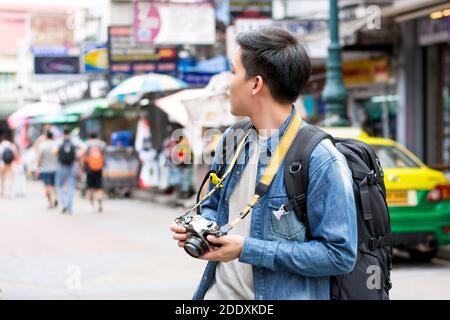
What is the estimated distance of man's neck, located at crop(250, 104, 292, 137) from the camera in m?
2.83

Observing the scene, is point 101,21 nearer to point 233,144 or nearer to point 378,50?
point 378,50

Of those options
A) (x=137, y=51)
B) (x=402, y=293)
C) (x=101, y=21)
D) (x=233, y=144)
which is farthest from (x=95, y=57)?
(x=233, y=144)

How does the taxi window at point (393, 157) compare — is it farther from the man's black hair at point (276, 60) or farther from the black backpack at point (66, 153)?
the black backpack at point (66, 153)

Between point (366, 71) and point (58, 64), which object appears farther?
point (58, 64)

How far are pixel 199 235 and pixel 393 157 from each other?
803 centimetres

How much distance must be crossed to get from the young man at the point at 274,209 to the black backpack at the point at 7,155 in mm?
22589

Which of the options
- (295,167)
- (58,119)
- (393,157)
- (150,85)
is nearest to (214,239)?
(295,167)

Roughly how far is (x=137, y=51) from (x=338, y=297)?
60.4ft

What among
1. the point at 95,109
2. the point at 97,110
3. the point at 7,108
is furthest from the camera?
the point at 7,108

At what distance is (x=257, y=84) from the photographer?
2.80 meters

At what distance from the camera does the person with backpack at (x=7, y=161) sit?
24.7 m

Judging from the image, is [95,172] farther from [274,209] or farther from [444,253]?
[274,209]

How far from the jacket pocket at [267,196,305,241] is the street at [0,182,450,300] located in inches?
225

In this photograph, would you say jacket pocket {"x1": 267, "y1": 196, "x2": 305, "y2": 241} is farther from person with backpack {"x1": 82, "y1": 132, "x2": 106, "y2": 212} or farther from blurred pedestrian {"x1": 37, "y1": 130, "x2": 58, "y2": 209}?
blurred pedestrian {"x1": 37, "y1": 130, "x2": 58, "y2": 209}
